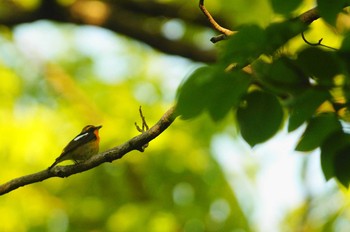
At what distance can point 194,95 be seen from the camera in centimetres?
135

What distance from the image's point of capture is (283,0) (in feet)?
4.33

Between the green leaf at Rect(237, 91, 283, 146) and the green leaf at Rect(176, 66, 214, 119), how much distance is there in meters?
0.11

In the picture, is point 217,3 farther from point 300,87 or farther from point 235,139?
point 300,87

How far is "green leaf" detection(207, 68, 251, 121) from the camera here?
1.33m

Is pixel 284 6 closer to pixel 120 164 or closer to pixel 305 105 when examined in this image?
pixel 305 105

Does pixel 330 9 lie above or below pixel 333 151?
above

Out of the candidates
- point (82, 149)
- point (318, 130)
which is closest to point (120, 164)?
point (82, 149)

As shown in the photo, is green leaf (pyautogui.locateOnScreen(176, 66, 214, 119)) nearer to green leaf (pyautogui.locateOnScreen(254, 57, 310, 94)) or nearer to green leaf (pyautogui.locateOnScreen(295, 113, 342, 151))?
green leaf (pyautogui.locateOnScreen(254, 57, 310, 94))

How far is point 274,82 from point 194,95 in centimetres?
15

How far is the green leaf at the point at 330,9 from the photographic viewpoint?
129cm

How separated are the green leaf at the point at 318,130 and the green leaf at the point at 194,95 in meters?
0.25

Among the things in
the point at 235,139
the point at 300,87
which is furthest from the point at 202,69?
the point at 235,139

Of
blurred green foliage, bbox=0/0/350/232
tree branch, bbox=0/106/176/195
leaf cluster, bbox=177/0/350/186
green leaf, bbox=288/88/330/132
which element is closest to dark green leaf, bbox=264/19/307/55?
leaf cluster, bbox=177/0/350/186

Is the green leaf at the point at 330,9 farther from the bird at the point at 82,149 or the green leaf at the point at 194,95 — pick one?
the bird at the point at 82,149
